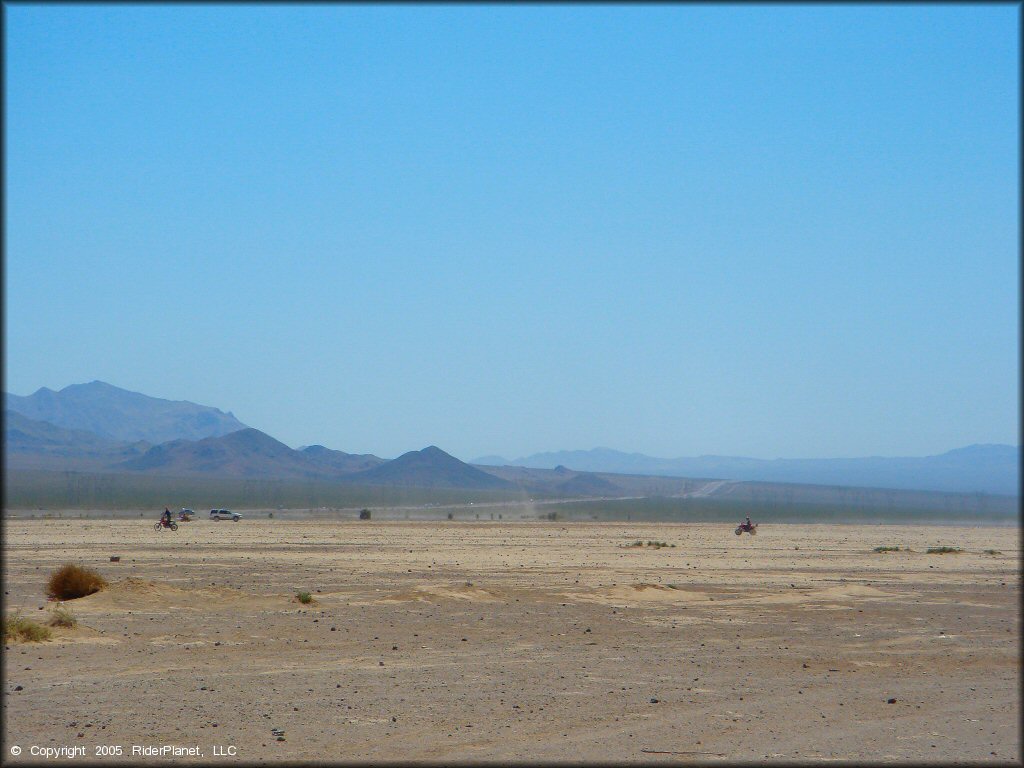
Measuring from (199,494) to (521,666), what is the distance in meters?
117

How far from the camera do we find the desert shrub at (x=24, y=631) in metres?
16.0

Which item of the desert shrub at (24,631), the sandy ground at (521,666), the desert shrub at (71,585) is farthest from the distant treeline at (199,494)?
the desert shrub at (24,631)

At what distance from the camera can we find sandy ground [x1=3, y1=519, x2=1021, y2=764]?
10859mm

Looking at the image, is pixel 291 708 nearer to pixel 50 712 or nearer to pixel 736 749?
pixel 50 712

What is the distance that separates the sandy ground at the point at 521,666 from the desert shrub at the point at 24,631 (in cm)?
20

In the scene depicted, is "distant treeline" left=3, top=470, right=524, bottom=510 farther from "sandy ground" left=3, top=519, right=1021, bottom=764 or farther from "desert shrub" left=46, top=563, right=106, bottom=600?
"desert shrub" left=46, top=563, right=106, bottom=600

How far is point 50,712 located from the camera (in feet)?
38.7

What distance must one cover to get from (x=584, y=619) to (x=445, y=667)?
6.28 meters

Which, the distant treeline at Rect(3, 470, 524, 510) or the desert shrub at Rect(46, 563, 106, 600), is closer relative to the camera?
the desert shrub at Rect(46, 563, 106, 600)

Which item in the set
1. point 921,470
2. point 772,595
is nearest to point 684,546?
point 772,595

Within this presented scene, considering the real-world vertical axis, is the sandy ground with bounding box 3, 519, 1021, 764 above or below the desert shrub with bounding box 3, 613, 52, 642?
below

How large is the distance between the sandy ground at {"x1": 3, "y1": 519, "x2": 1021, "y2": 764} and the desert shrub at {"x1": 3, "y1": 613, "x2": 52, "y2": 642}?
0.20 metres

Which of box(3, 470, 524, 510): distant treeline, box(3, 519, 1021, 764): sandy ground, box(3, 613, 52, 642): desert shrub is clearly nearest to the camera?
box(3, 519, 1021, 764): sandy ground

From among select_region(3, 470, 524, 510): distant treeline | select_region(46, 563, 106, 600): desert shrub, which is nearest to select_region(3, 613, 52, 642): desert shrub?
select_region(46, 563, 106, 600): desert shrub
